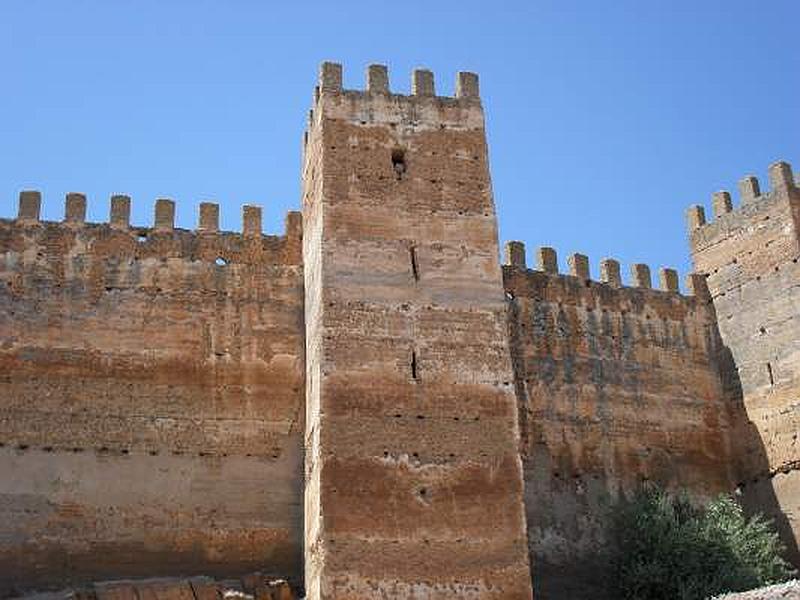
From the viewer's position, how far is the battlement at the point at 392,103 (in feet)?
63.1

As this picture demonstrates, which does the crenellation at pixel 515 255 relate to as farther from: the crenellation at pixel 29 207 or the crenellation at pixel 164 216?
the crenellation at pixel 29 207

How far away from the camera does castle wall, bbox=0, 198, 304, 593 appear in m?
17.7

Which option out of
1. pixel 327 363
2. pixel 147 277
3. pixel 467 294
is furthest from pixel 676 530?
pixel 147 277

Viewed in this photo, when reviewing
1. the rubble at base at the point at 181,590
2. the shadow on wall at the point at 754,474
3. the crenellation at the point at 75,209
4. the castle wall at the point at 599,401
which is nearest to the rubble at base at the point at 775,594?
the castle wall at the point at 599,401

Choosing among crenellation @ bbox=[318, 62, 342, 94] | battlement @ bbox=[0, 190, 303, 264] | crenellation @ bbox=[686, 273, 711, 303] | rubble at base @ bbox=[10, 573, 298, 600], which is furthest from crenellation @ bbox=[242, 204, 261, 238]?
crenellation @ bbox=[686, 273, 711, 303]

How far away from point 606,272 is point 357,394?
7291mm

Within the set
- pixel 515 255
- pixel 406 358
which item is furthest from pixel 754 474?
pixel 406 358

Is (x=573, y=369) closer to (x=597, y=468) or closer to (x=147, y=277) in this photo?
(x=597, y=468)

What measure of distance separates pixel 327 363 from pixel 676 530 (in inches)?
233

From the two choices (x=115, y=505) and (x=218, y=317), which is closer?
(x=115, y=505)

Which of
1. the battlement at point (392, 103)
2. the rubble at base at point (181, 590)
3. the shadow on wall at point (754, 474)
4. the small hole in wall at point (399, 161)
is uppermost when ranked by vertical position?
the battlement at point (392, 103)

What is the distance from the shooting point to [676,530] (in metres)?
19.2

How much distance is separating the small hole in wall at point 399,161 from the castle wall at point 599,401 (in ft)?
11.6

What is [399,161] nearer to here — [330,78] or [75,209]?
[330,78]
